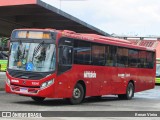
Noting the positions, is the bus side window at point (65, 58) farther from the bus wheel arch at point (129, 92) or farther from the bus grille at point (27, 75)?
the bus wheel arch at point (129, 92)

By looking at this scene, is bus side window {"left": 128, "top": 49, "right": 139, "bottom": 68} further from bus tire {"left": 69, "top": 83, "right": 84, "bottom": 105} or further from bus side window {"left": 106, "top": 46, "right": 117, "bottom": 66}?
bus tire {"left": 69, "top": 83, "right": 84, "bottom": 105}

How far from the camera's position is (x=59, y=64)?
16.3 meters

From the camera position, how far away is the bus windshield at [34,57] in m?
16.2

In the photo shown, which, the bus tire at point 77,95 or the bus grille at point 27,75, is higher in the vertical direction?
the bus grille at point 27,75

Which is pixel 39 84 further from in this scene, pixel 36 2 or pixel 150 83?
pixel 150 83

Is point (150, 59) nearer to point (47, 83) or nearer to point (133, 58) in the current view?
point (133, 58)

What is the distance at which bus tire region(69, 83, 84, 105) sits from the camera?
17.3m

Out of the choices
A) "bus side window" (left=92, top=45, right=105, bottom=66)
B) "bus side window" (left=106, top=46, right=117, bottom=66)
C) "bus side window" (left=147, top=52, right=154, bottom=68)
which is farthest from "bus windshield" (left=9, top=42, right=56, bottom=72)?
"bus side window" (left=147, top=52, right=154, bottom=68)

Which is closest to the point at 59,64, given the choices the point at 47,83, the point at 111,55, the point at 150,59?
the point at 47,83

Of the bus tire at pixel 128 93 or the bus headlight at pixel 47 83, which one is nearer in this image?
the bus headlight at pixel 47 83

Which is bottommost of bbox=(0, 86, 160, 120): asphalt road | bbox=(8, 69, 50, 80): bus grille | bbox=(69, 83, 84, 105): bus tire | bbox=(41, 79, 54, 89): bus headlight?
bbox=(0, 86, 160, 120): asphalt road

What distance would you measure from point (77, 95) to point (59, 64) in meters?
1.86

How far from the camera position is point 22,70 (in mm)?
16406

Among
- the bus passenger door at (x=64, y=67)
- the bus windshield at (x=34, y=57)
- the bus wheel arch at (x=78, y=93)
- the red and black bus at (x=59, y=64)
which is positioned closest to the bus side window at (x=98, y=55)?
the red and black bus at (x=59, y=64)
